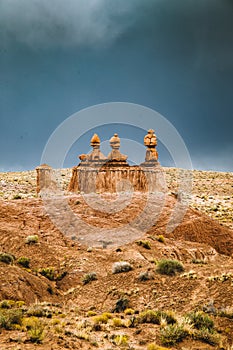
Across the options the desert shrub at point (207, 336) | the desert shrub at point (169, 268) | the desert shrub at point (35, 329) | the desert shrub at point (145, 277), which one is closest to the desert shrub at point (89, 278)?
the desert shrub at point (145, 277)

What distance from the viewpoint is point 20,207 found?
26.4 m

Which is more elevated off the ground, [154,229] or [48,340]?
[154,229]

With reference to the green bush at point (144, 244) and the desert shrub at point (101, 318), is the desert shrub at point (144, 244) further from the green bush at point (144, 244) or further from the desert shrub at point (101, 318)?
the desert shrub at point (101, 318)

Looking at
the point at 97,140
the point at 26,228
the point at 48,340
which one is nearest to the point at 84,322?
the point at 48,340

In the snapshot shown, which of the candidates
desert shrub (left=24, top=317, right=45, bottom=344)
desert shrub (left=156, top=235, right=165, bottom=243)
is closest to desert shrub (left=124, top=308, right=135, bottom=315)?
desert shrub (left=24, top=317, right=45, bottom=344)

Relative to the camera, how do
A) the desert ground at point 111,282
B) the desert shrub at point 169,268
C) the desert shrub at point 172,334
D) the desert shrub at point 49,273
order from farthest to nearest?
the desert shrub at point 49,273
the desert shrub at point 169,268
the desert ground at point 111,282
the desert shrub at point 172,334

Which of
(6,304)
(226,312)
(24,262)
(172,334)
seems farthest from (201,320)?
(24,262)

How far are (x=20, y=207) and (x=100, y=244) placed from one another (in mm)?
6534

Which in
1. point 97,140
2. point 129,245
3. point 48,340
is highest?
point 97,140

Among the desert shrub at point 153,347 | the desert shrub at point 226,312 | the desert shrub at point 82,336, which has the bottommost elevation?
the desert shrub at point 153,347

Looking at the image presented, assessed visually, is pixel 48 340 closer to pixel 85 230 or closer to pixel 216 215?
pixel 85 230

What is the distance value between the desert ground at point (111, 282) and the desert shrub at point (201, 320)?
28mm

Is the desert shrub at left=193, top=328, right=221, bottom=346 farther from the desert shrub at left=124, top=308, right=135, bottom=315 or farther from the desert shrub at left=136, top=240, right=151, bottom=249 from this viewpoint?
the desert shrub at left=136, top=240, right=151, bottom=249

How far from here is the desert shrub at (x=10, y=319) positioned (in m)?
10.8
